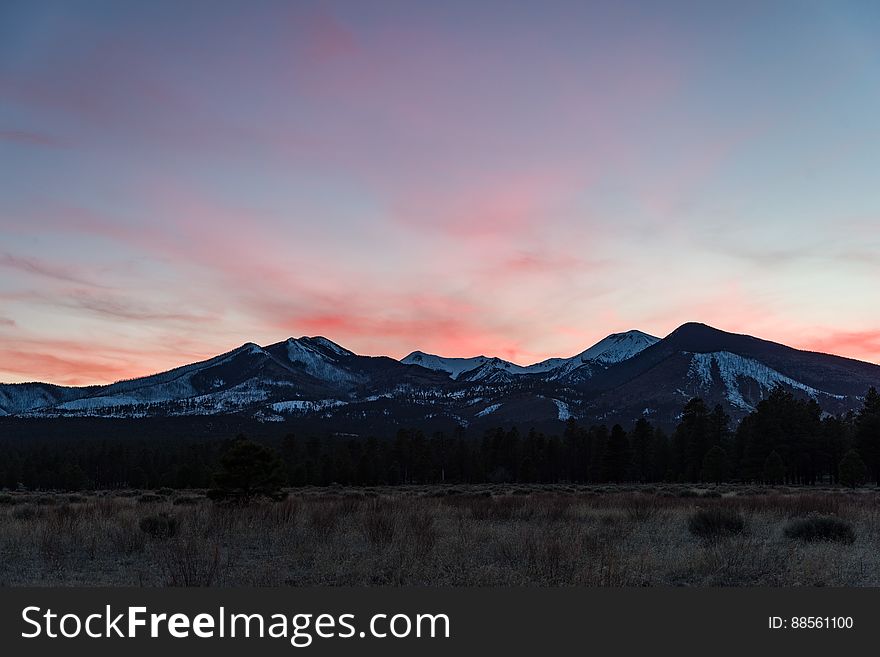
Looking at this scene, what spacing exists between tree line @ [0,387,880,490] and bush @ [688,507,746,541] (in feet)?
148

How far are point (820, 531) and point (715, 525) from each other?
2.12 m

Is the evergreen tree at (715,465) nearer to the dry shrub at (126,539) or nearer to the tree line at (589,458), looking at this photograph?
the tree line at (589,458)

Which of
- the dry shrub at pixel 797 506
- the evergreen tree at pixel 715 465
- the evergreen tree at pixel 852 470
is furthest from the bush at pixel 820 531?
the evergreen tree at pixel 715 465

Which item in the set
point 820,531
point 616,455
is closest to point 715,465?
point 616,455

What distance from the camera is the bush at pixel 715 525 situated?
14.1m

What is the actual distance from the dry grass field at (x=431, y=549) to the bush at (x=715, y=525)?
32 mm

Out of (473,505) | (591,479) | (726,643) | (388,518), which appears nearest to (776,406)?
(591,479)

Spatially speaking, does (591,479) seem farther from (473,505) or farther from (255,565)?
(255,565)

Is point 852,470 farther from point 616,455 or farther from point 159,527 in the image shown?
point 159,527

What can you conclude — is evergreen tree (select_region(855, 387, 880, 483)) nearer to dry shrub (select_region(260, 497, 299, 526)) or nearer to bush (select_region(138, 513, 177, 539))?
dry shrub (select_region(260, 497, 299, 526))

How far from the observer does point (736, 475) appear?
75062 mm

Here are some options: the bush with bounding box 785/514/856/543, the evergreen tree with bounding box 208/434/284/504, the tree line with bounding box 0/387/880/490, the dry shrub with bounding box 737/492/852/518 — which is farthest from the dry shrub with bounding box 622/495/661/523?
the tree line with bounding box 0/387/880/490

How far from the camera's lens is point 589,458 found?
94.1 metres

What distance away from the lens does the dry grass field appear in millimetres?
9320
